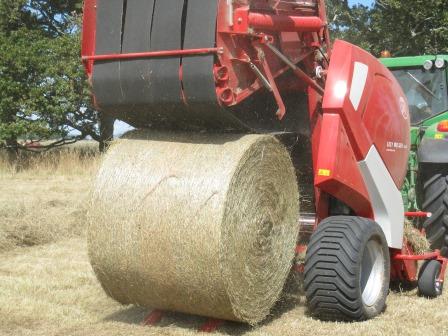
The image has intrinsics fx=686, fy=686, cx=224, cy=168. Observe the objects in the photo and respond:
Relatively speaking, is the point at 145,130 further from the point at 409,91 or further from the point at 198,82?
the point at 409,91

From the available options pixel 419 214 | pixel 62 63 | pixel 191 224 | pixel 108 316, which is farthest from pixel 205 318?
pixel 62 63

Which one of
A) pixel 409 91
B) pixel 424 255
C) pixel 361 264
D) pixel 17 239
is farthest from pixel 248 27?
pixel 17 239

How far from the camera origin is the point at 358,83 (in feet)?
15.8

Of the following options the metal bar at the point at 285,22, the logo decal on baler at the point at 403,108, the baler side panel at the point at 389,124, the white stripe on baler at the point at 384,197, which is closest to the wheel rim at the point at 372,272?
the white stripe on baler at the point at 384,197

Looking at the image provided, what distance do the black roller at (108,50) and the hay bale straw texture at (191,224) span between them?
1.15 feet

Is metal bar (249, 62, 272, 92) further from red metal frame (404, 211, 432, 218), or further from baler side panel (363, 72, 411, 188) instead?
red metal frame (404, 211, 432, 218)

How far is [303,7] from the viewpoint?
16.5 feet

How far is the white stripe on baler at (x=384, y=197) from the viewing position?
4.95 meters

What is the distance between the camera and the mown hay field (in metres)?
4.54

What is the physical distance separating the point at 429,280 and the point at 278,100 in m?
1.92

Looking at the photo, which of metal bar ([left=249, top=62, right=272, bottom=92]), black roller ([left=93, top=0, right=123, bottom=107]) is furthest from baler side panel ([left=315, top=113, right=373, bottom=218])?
black roller ([left=93, top=0, right=123, bottom=107])

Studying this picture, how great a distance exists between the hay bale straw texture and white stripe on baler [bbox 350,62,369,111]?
61 cm

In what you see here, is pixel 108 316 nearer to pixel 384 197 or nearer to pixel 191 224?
pixel 191 224

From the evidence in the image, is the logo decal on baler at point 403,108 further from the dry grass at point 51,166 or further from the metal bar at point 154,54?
the dry grass at point 51,166
